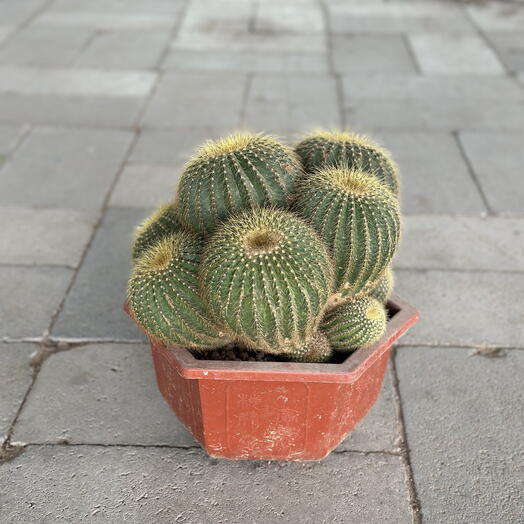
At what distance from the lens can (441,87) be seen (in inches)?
203

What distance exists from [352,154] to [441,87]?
348 centimetres

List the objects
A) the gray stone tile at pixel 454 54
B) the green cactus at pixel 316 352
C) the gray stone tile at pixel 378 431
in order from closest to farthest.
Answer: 1. the green cactus at pixel 316 352
2. the gray stone tile at pixel 378 431
3. the gray stone tile at pixel 454 54

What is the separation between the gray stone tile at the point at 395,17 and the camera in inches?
253

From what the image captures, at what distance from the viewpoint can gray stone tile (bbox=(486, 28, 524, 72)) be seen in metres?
5.56

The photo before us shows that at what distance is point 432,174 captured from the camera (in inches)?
159

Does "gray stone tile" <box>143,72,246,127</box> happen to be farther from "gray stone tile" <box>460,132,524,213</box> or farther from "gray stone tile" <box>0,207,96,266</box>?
"gray stone tile" <box>460,132,524,213</box>

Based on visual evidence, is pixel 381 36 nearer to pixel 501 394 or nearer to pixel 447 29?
pixel 447 29

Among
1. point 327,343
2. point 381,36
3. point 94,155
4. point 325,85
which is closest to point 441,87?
point 325,85

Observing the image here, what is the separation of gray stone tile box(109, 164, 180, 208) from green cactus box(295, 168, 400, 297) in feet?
6.53

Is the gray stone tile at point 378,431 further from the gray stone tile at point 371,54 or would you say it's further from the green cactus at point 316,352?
the gray stone tile at point 371,54

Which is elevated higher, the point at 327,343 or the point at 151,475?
the point at 327,343

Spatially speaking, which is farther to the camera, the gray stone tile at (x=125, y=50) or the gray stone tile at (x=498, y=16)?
the gray stone tile at (x=498, y=16)

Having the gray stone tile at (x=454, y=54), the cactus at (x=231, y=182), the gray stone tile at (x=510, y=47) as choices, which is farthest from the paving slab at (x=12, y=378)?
the gray stone tile at (x=510, y=47)

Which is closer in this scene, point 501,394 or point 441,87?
point 501,394
